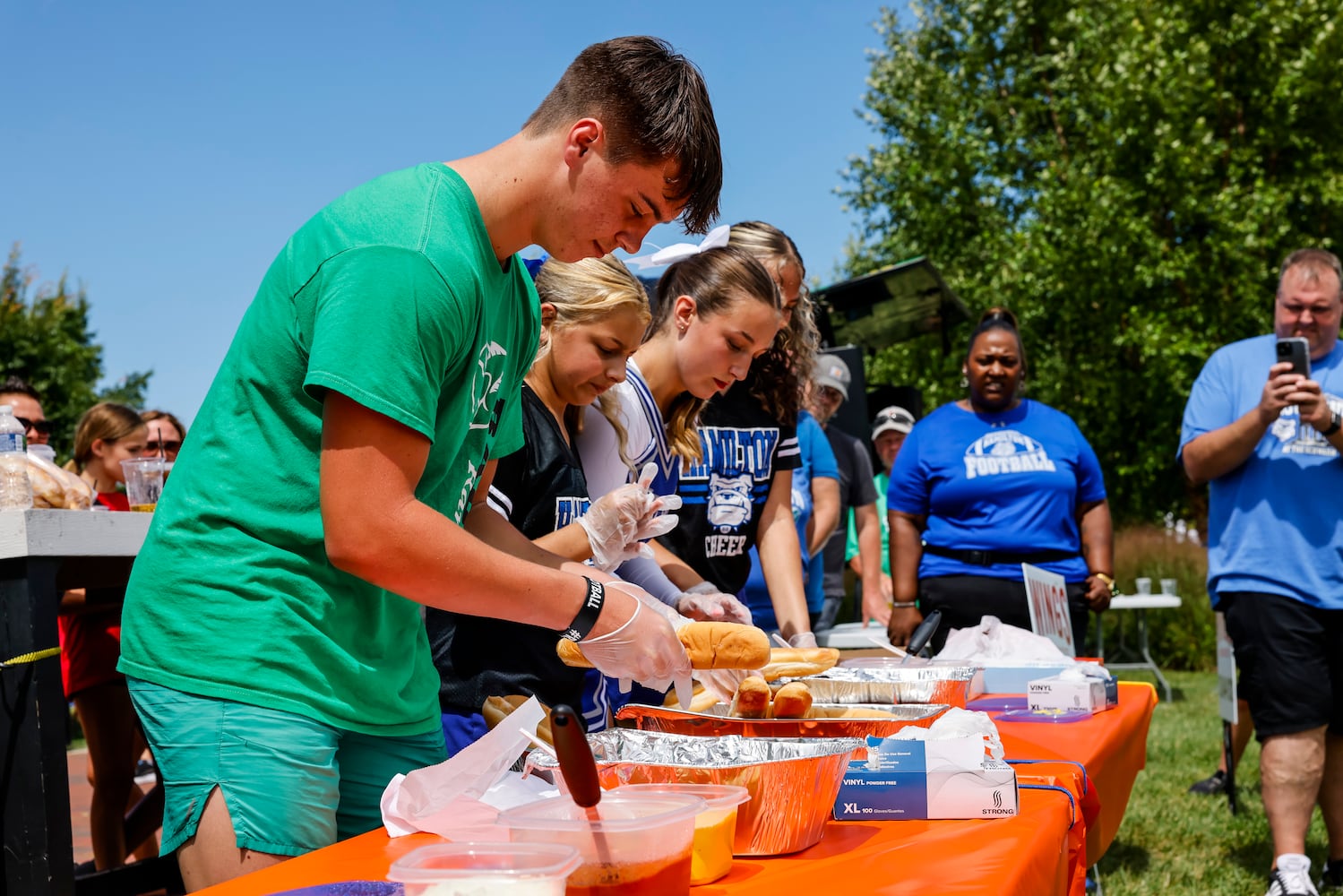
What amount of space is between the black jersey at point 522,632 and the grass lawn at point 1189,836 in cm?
270

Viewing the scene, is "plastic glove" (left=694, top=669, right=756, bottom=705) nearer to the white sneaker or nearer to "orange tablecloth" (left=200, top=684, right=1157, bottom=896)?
"orange tablecloth" (left=200, top=684, right=1157, bottom=896)

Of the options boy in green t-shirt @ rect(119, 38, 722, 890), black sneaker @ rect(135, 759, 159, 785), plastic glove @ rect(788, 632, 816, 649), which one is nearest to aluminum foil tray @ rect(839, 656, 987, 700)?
plastic glove @ rect(788, 632, 816, 649)

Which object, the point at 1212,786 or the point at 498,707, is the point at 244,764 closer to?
the point at 498,707

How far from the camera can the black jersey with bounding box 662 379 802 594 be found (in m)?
3.15

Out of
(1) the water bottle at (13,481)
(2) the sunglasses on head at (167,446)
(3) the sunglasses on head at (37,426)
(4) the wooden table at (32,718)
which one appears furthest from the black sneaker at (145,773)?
(4) the wooden table at (32,718)

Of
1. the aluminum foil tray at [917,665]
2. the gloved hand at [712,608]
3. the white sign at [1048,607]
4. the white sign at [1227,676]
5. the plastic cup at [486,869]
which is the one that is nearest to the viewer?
the plastic cup at [486,869]

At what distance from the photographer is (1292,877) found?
335 centimetres

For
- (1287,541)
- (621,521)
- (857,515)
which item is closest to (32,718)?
(621,521)

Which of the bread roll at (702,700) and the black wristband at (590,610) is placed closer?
the black wristband at (590,610)

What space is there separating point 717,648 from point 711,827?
412 mm

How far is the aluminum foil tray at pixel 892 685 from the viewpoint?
201cm

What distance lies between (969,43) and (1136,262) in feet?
19.1

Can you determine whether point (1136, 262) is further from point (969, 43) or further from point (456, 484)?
point (456, 484)

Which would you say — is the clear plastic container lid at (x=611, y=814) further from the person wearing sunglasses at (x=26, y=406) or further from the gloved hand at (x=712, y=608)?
the person wearing sunglasses at (x=26, y=406)
